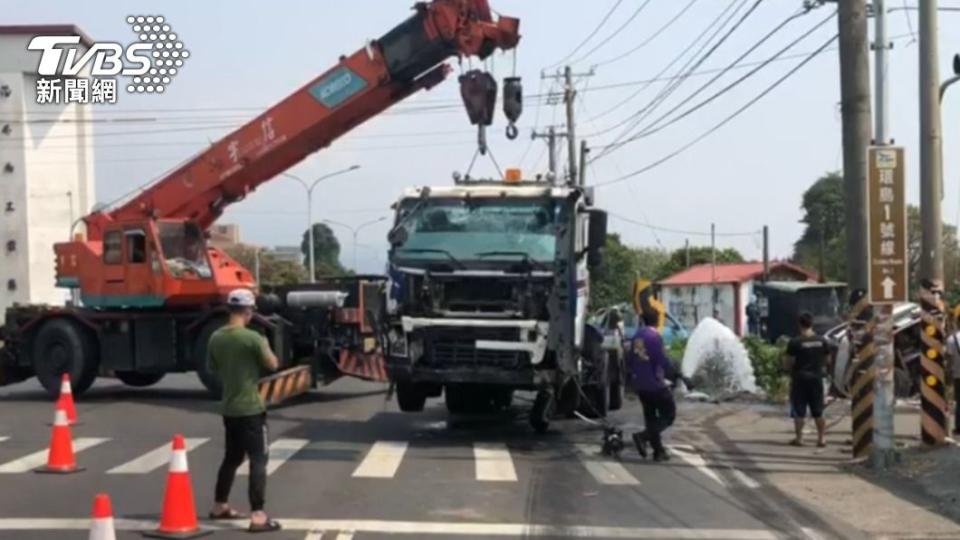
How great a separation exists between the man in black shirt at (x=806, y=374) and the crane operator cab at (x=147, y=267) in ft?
31.0

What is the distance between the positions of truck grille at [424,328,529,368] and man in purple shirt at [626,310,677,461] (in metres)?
1.43

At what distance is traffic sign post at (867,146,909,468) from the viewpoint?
13406 millimetres

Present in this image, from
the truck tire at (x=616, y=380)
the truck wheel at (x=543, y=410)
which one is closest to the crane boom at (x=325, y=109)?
the truck tire at (x=616, y=380)

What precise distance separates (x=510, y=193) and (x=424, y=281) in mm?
1578

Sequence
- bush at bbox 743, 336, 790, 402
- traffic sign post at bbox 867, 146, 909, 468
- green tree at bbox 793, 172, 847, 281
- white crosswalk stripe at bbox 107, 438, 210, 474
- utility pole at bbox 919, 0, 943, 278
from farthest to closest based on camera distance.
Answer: green tree at bbox 793, 172, 847, 281 → bush at bbox 743, 336, 790, 402 → utility pole at bbox 919, 0, 943, 278 → traffic sign post at bbox 867, 146, 909, 468 → white crosswalk stripe at bbox 107, 438, 210, 474

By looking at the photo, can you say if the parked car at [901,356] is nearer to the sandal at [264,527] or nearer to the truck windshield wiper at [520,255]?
the truck windshield wiper at [520,255]

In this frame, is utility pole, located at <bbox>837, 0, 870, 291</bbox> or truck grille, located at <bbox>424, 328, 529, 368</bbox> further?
utility pole, located at <bbox>837, 0, 870, 291</bbox>

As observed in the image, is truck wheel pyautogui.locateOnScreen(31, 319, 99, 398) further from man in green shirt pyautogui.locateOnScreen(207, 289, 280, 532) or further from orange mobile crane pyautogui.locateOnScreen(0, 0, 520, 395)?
man in green shirt pyautogui.locateOnScreen(207, 289, 280, 532)

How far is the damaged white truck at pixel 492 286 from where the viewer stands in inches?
582

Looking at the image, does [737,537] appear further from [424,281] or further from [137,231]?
[137,231]

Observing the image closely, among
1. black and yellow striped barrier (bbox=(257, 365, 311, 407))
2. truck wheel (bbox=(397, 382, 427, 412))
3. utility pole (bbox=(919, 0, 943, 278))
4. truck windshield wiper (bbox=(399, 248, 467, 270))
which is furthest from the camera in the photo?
utility pole (bbox=(919, 0, 943, 278))

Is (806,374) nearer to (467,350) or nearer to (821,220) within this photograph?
(467,350)

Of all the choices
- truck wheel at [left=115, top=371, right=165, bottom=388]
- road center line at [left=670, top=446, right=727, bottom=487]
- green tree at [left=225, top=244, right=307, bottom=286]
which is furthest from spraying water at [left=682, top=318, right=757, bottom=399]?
green tree at [left=225, top=244, right=307, bottom=286]

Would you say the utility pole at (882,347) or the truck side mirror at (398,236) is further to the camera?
the truck side mirror at (398,236)
